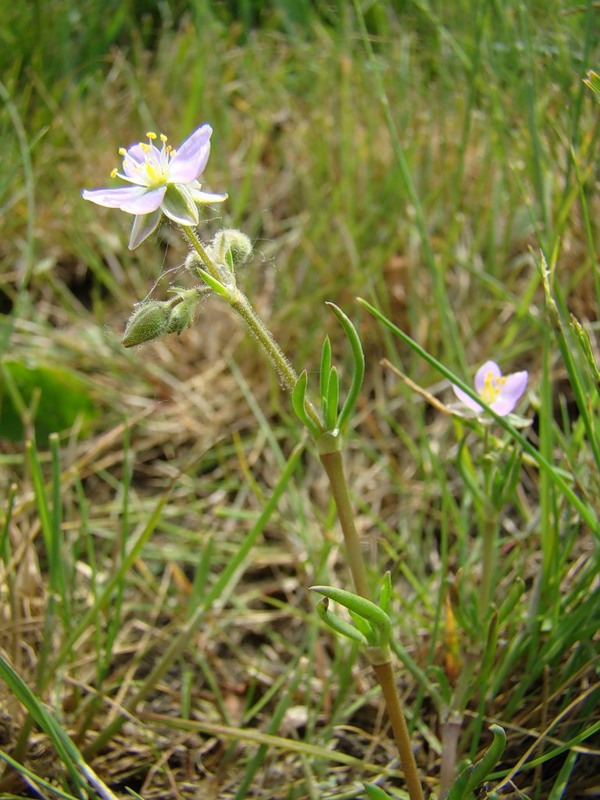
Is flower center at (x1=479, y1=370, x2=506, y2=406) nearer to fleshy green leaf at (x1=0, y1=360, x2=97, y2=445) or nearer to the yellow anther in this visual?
the yellow anther

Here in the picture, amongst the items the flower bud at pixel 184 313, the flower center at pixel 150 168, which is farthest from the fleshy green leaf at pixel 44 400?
the flower bud at pixel 184 313

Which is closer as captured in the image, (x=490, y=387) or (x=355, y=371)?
(x=355, y=371)

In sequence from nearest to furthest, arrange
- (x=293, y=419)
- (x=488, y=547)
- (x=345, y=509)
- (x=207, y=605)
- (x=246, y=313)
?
(x=246, y=313), (x=345, y=509), (x=488, y=547), (x=207, y=605), (x=293, y=419)

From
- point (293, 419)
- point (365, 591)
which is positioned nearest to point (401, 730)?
point (365, 591)

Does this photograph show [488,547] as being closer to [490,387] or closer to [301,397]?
[490,387]

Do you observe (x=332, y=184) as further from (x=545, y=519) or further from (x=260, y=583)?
(x=545, y=519)

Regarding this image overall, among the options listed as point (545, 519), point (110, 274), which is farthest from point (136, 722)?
point (110, 274)

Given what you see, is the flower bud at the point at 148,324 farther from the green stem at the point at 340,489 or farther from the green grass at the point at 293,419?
the green grass at the point at 293,419
